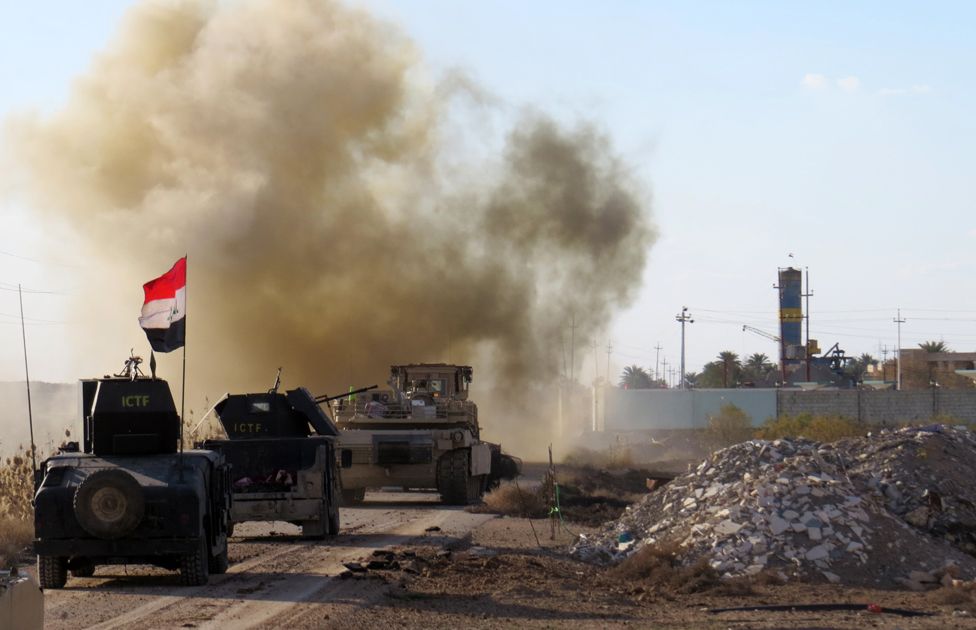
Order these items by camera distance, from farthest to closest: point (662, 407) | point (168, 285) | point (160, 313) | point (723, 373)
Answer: point (723, 373) < point (662, 407) < point (160, 313) < point (168, 285)

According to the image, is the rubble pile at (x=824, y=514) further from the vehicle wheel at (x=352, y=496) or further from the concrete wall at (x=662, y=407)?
the concrete wall at (x=662, y=407)

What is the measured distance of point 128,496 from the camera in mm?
13008

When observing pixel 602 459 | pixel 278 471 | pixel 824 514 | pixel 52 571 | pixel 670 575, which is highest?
pixel 278 471

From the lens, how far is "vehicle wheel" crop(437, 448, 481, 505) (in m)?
27.6

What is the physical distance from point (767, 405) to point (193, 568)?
54.8 meters

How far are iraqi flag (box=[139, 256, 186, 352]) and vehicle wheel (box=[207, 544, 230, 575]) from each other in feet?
7.67

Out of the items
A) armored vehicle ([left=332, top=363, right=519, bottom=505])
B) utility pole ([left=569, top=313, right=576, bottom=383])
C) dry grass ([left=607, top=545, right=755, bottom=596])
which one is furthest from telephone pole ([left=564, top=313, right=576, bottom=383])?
dry grass ([left=607, top=545, right=755, bottom=596])

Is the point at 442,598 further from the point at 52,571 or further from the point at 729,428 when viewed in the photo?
the point at 729,428

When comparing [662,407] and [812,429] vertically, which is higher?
[662,407]

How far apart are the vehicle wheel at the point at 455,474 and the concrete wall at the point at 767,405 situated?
3294 cm

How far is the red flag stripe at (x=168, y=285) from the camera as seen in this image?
14.9 m

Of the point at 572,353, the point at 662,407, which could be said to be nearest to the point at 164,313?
the point at 572,353

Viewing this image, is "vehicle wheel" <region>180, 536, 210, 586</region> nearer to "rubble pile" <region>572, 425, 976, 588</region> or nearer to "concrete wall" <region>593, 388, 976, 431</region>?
"rubble pile" <region>572, 425, 976, 588</region>

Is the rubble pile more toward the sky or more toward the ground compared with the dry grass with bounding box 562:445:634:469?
more toward the sky
